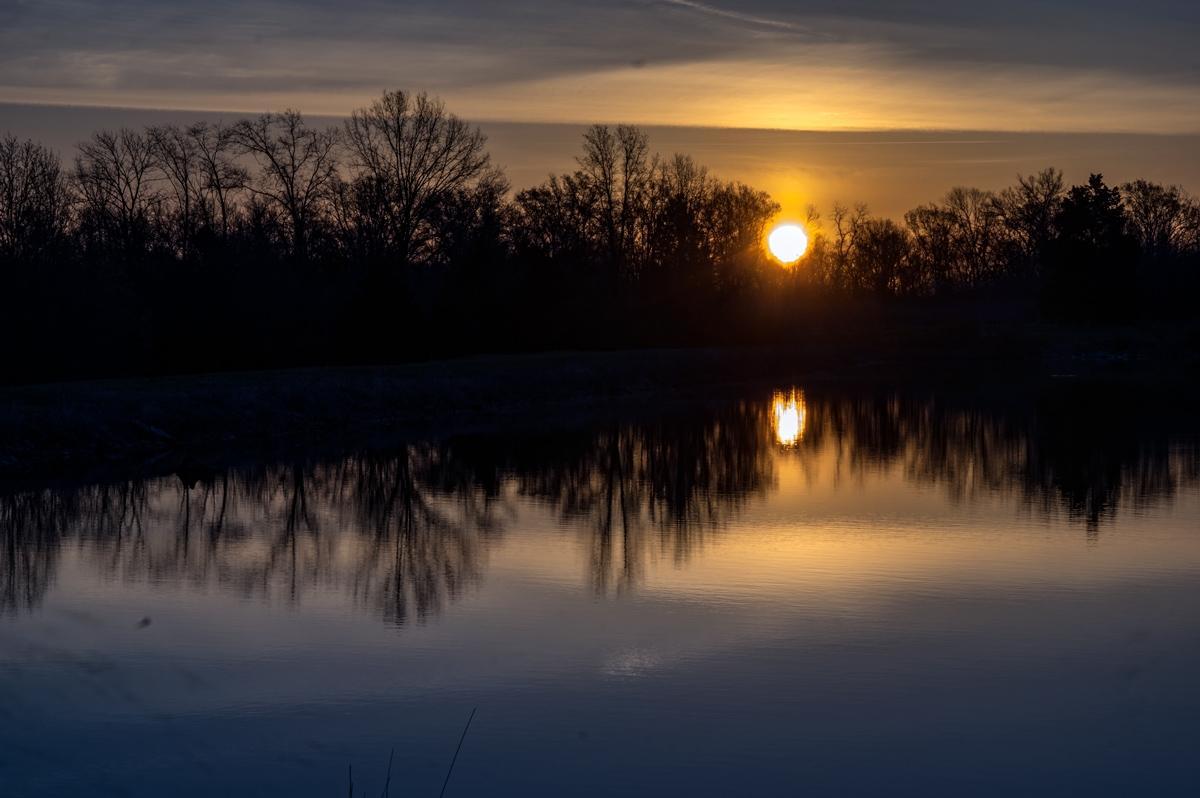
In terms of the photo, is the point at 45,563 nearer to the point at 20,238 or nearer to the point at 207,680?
the point at 207,680

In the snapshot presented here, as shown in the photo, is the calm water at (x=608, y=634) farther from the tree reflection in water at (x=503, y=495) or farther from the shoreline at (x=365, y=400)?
the shoreline at (x=365, y=400)

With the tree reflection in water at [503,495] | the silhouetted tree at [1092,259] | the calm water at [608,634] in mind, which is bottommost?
the tree reflection in water at [503,495]

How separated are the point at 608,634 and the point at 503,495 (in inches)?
404

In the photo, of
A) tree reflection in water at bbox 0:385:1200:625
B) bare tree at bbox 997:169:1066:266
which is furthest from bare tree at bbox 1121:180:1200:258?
tree reflection in water at bbox 0:385:1200:625

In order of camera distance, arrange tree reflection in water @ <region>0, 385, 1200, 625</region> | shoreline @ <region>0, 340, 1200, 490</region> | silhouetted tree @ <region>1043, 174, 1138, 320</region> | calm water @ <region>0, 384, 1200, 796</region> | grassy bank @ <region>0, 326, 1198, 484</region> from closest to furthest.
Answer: calm water @ <region>0, 384, 1200, 796</region>
tree reflection in water @ <region>0, 385, 1200, 625</region>
shoreline @ <region>0, 340, 1200, 490</region>
grassy bank @ <region>0, 326, 1198, 484</region>
silhouetted tree @ <region>1043, 174, 1138, 320</region>

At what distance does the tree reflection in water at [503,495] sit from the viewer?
1630 centimetres

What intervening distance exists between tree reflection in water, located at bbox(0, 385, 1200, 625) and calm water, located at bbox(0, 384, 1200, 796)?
106mm

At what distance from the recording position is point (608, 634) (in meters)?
12.6

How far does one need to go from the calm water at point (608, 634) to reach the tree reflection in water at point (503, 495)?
0.11 metres

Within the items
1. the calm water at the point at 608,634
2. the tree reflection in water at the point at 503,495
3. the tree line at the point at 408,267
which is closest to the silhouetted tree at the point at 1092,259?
the tree line at the point at 408,267

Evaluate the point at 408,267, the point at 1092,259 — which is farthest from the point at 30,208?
the point at 1092,259

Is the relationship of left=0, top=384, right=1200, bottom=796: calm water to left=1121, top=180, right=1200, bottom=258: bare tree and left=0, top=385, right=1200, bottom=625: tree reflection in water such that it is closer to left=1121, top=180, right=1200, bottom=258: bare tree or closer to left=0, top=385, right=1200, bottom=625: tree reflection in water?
left=0, top=385, right=1200, bottom=625: tree reflection in water

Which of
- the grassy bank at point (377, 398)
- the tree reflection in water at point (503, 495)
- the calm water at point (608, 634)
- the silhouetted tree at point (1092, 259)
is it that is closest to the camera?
the calm water at point (608, 634)

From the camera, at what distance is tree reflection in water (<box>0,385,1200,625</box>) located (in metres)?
16.3
